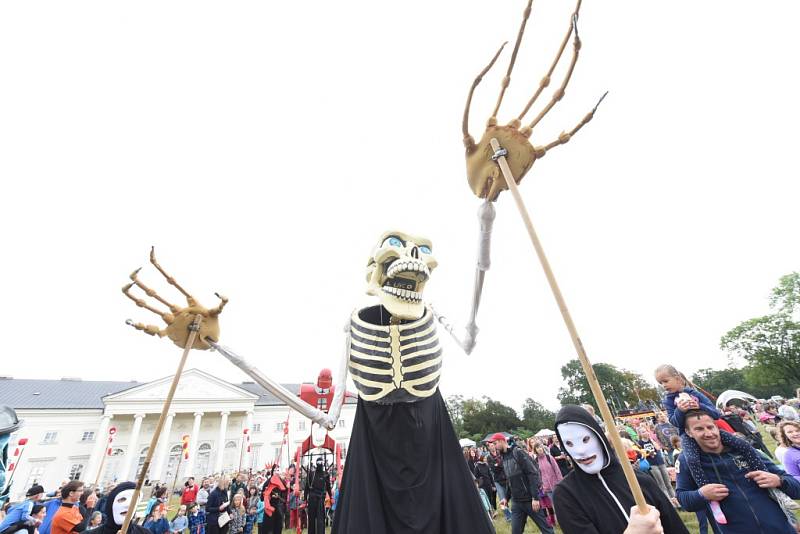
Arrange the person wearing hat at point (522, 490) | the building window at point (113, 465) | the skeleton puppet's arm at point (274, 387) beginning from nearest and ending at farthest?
the skeleton puppet's arm at point (274, 387), the person wearing hat at point (522, 490), the building window at point (113, 465)

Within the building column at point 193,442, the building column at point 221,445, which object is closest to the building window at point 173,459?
the building column at point 193,442

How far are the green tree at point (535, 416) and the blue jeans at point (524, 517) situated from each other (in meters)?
41.8

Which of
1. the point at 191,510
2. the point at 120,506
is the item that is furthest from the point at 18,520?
the point at 191,510

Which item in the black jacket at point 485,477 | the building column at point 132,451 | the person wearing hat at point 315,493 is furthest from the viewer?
the building column at point 132,451

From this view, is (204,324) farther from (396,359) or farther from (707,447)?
(707,447)

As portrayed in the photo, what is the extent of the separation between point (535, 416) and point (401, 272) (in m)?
57.3

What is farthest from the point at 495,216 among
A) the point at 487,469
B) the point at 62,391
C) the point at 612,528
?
the point at 62,391

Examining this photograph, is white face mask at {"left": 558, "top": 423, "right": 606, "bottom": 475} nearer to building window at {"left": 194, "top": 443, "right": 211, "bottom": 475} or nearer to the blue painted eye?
the blue painted eye

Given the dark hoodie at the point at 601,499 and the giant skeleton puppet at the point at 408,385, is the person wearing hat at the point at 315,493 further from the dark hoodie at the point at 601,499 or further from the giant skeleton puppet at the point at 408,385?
the dark hoodie at the point at 601,499

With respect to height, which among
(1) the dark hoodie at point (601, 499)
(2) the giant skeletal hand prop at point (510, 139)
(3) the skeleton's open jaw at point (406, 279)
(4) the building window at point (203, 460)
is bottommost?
(1) the dark hoodie at point (601, 499)

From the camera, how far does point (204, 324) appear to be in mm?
2836

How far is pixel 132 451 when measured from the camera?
3341cm

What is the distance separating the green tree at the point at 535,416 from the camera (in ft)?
147

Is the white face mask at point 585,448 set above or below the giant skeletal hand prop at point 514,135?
below
